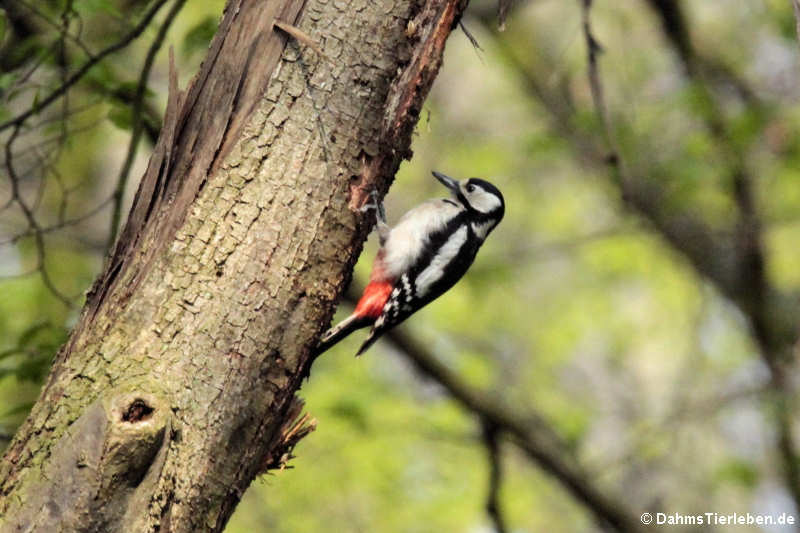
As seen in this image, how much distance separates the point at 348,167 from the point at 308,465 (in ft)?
16.2

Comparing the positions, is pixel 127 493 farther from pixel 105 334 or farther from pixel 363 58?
pixel 363 58

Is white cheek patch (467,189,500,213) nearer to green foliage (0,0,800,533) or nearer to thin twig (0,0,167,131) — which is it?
green foliage (0,0,800,533)

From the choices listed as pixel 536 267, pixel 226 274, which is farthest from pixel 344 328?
pixel 536 267

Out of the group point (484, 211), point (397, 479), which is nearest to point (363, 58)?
point (484, 211)

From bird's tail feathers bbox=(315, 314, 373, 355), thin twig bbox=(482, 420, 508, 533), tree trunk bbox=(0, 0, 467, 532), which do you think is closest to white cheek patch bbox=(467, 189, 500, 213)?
bird's tail feathers bbox=(315, 314, 373, 355)

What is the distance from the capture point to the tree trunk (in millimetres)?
2285

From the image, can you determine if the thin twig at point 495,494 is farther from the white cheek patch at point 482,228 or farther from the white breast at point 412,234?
the white breast at point 412,234

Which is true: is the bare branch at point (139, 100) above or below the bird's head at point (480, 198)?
below

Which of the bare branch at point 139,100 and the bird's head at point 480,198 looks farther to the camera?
the bird's head at point 480,198

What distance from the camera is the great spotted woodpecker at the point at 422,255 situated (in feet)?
14.8

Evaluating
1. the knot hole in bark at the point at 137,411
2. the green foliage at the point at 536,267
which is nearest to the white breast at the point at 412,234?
the green foliage at the point at 536,267

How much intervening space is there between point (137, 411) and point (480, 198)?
125 inches

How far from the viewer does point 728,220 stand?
26.5 ft

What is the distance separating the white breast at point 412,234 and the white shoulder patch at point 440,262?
10 centimetres
